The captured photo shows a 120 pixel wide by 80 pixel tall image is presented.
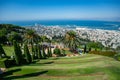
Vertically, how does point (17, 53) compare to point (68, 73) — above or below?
above

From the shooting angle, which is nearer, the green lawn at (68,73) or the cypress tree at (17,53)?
the green lawn at (68,73)

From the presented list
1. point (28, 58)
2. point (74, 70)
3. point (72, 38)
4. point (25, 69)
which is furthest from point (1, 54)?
point (72, 38)

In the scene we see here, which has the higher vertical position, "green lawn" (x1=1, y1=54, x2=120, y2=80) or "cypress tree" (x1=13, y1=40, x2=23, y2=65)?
"cypress tree" (x1=13, y1=40, x2=23, y2=65)

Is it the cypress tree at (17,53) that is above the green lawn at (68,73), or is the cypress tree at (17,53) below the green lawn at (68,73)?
above

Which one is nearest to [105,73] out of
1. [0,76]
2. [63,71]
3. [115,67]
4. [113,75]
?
[113,75]

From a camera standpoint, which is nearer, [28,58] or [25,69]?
[25,69]

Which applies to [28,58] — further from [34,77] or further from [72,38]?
[72,38]

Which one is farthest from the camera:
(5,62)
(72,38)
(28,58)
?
(72,38)

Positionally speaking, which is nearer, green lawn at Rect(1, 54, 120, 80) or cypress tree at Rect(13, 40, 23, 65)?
green lawn at Rect(1, 54, 120, 80)

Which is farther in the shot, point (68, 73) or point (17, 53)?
point (17, 53)

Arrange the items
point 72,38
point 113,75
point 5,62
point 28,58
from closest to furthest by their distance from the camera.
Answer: point 113,75, point 5,62, point 28,58, point 72,38
